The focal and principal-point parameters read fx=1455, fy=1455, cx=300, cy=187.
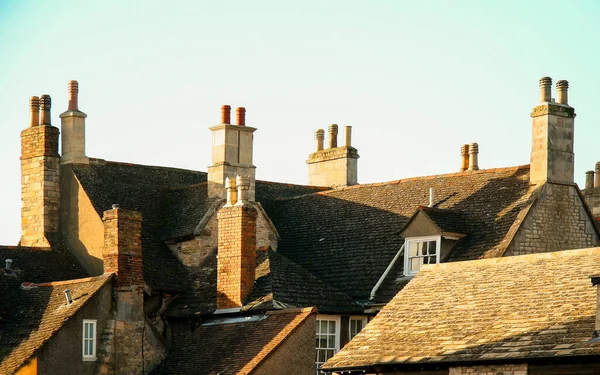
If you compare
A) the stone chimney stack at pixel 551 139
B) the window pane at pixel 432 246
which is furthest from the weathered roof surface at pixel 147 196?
the stone chimney stack at pixel 551 139

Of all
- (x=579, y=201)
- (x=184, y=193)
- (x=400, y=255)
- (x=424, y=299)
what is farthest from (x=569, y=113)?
(x=184, y=193)

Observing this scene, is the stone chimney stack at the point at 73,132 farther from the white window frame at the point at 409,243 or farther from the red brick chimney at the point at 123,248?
the white window frame at the point at 409,243

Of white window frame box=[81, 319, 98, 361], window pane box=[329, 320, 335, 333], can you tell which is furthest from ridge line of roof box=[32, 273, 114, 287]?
window pane box=[329, 320, 335, 333]

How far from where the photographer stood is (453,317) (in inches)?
1268

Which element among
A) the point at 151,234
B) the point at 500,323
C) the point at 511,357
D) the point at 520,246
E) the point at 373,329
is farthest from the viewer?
the point at 151,234

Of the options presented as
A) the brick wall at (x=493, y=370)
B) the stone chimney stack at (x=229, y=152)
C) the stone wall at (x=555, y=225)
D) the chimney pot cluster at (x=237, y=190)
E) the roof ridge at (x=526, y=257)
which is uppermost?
the stone chimney stack at (x=229, y=152)

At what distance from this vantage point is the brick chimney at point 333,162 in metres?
51.2

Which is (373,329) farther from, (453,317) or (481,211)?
(481,211)

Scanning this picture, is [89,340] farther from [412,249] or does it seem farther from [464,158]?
[464,158]

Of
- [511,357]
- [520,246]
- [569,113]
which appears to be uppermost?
[569,113]

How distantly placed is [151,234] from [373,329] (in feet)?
39.6

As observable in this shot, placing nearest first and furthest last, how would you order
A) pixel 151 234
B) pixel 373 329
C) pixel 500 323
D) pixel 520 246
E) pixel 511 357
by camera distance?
1. pixel 511 357
2. pixel 500 323
3. pixel 373 329
4. pixel 520 246
5. pixel 151 234

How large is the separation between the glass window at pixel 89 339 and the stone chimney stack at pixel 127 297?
45 centimetres

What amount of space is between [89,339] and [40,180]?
7.56m
